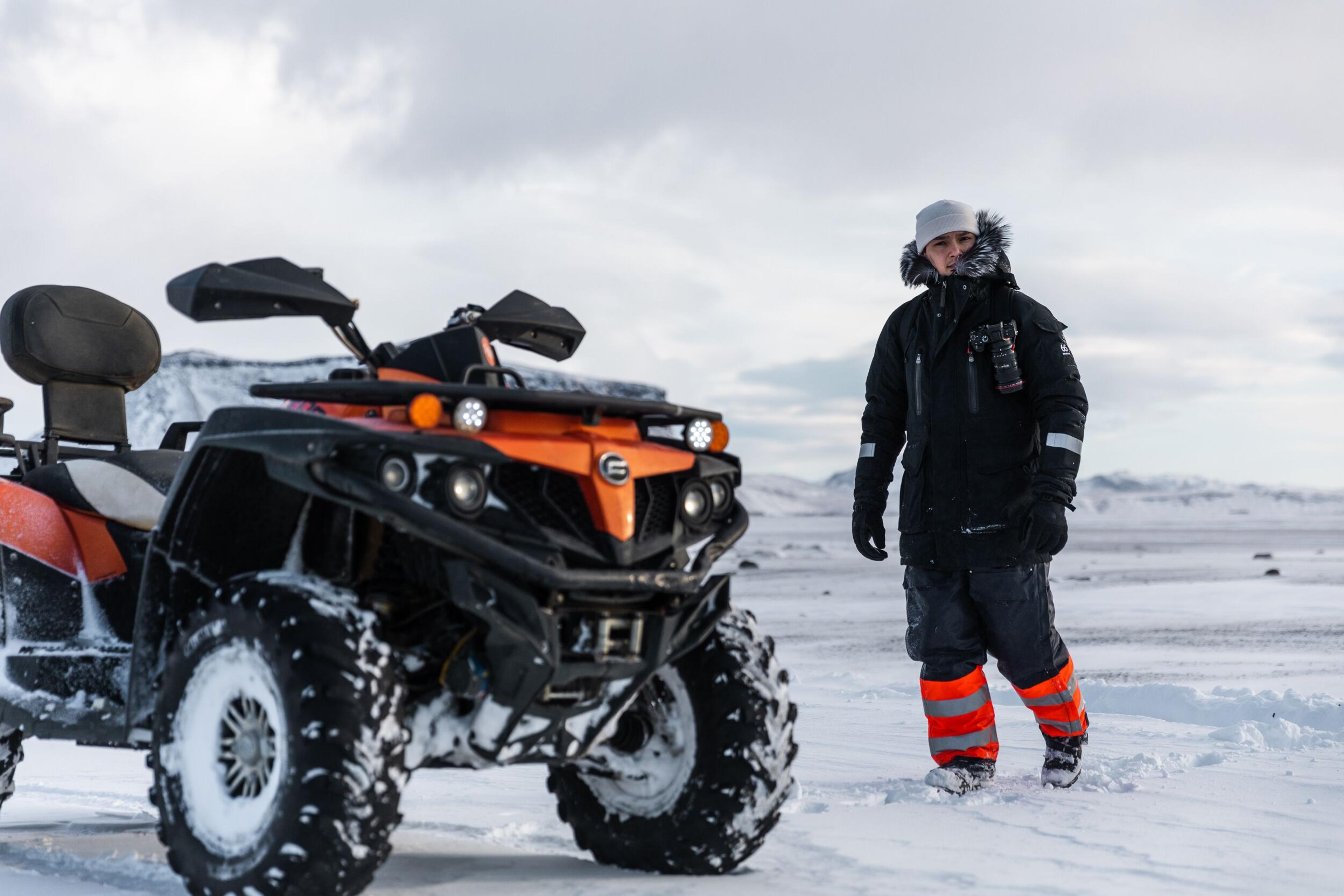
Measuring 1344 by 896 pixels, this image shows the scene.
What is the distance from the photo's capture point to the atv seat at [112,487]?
386 cm

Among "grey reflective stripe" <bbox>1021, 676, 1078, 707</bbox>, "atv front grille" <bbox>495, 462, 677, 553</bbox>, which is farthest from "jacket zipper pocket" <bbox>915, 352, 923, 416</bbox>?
"atv front grille" <bbox>495, 462, 677, 553</bbox>

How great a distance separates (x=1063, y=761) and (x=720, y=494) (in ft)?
6.78

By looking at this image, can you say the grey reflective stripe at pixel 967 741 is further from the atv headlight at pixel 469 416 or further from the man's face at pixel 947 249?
the atv headlight at pixel 469 416

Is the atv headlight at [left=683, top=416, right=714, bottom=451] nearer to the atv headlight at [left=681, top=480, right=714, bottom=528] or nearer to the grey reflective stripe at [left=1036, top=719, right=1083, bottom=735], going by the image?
the atv headlight at [left=681, top=480, right=714, bottom=528]

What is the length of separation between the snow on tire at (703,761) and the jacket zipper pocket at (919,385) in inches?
65.7

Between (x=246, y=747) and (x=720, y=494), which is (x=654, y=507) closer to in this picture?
(x=720, y=494)

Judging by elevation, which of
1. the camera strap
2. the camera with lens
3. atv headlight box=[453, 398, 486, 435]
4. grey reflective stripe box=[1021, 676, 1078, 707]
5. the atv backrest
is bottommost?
grey reflective stripe box=[1021, 676, 1078, 707]

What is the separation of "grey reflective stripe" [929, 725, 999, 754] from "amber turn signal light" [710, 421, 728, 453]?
1947 mm

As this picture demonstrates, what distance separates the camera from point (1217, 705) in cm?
639

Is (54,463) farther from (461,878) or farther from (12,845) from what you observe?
(461,878)

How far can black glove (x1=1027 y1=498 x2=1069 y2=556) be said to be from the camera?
4.45 metres

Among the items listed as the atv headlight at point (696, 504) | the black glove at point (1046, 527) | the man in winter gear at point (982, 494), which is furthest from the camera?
the man in winter gear at point (982, 494)

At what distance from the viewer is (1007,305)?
15.7 feet

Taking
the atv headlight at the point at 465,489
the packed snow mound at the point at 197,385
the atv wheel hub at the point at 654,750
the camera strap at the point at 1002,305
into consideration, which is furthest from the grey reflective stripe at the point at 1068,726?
the packed snow mound at the point at 197,385
